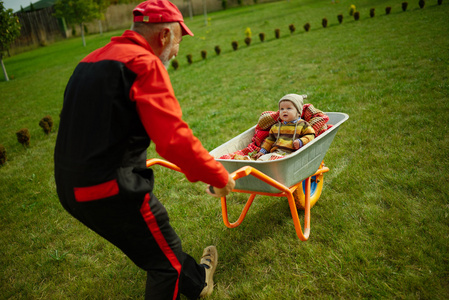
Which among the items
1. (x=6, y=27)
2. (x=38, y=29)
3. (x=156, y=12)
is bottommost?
(x=156, y=12)

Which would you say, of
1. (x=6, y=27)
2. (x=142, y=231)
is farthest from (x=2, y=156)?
(x=6, y=27)

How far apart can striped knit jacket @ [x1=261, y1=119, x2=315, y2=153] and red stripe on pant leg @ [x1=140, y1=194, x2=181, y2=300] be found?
145 cm

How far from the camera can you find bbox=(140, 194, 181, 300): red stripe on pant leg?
1703 mm

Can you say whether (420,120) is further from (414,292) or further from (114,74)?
(114,74)

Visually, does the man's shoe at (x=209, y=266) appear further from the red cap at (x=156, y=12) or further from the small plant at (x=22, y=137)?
the small plant at (x=22, y=137)

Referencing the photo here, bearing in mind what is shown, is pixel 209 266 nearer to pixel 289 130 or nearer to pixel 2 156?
pixel 289 130

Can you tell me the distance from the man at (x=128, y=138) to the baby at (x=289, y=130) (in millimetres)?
1245

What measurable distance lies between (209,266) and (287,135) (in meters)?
1.43

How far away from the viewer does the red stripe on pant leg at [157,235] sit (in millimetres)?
1703

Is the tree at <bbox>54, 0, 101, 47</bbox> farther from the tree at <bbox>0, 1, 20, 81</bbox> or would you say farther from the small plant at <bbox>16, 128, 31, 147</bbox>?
the small plant at <bbox>16, 128, 31, 147</bbox>

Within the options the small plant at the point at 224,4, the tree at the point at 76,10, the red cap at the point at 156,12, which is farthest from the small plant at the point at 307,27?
the small plant at the point at 224,4

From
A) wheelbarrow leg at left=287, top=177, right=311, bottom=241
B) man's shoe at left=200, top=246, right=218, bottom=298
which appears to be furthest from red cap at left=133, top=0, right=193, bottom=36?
man's shoe at left=200, top=246, right=218, bottom=298

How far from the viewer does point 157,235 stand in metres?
1.77

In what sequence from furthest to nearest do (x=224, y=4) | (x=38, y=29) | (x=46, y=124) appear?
1. (x=224, y=4)
2. (x=38, y=29)
3. (x=46, y=124)
